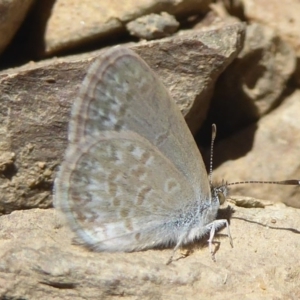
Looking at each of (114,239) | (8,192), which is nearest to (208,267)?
(114,239)

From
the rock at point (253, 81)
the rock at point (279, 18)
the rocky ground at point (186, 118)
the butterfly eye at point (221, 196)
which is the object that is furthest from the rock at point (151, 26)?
the butterfly eye at point (221, 196)

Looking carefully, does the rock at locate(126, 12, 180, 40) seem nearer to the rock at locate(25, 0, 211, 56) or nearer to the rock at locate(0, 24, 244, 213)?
the rock at locate(25, 0, 211, 56)

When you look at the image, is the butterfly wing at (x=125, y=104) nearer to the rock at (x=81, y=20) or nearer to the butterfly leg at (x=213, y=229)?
the butterfly leg at (x=213, y=229)

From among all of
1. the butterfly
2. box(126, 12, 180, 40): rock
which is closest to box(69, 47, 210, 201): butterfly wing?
the butterfly

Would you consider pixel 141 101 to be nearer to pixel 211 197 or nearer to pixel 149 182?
pixel 149 182

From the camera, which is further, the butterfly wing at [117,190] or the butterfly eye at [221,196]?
the butterfly eye at [221,196]
